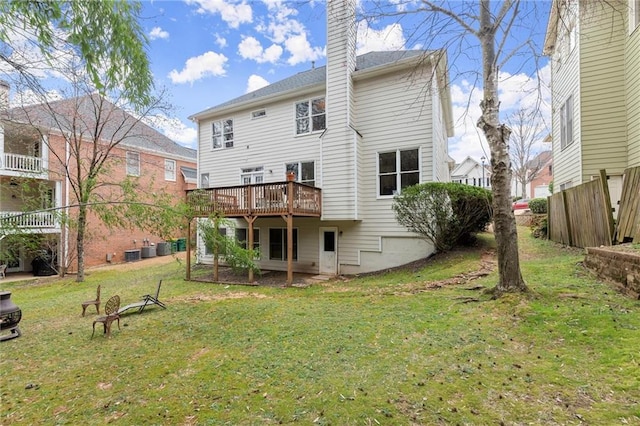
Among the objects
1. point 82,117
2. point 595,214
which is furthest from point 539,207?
point 82,117

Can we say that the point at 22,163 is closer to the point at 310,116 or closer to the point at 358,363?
the point at 310,116

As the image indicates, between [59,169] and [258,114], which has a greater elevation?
[258,114]

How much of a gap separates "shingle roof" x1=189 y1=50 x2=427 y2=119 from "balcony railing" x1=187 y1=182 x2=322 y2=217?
478cm

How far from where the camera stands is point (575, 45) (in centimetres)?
988

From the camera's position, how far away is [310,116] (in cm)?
1277

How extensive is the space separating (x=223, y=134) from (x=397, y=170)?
29.7 ft

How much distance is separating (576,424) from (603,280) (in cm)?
447

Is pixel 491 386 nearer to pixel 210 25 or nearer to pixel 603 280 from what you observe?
pixel 603 280

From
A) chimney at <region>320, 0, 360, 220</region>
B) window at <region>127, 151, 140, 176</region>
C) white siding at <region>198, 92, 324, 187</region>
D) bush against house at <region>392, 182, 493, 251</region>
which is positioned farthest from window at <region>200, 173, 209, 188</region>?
bush against house at <region>392, 182, 493, 251</region>

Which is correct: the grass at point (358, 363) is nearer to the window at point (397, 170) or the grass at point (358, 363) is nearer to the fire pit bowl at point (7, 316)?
the fire pit bowl at point (7, 316)

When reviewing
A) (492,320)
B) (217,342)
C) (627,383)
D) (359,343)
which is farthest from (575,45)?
(217,342)

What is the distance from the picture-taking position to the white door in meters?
12.5

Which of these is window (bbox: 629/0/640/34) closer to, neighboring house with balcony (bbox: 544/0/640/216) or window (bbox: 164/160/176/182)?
neighboring house with balcony (bbox: 544/0/640/216)

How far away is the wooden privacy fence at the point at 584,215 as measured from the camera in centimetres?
705
